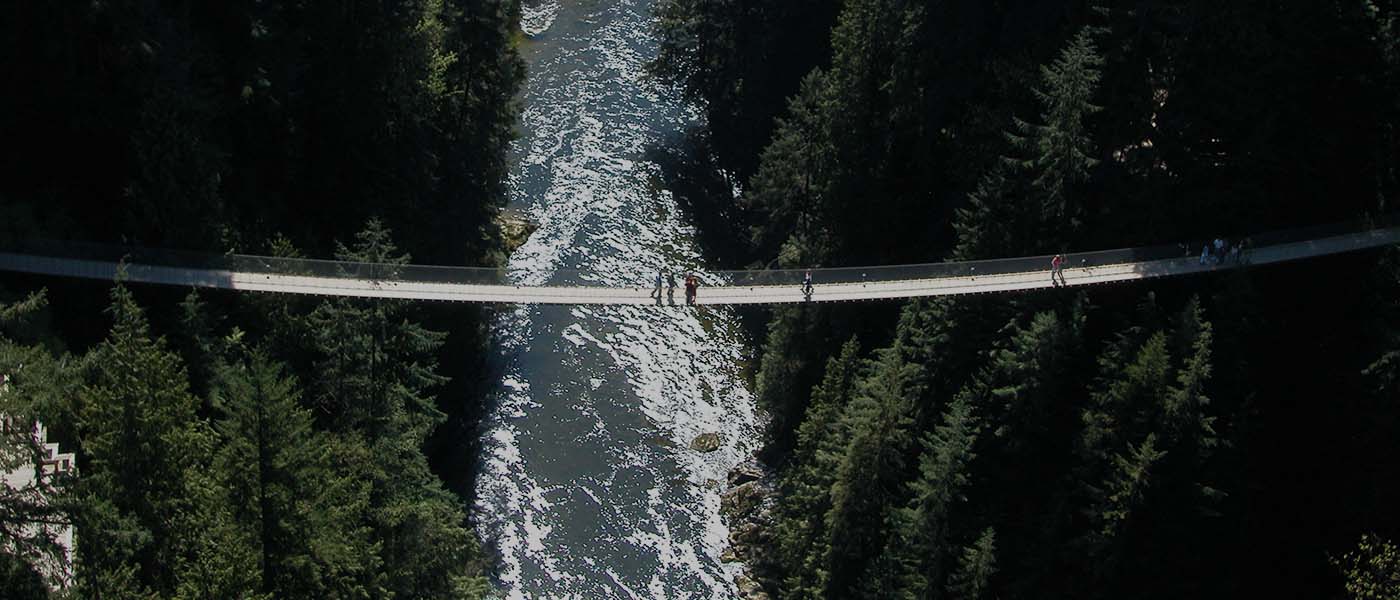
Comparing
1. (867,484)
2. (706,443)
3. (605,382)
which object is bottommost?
(867,484)

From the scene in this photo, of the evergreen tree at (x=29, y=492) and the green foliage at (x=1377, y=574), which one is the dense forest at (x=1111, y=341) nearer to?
the green foliage at (x=1377, y=574)

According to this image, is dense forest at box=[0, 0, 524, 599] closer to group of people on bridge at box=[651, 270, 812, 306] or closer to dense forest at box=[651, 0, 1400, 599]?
group of people on bridge at box=[651, 270, 812, 306]

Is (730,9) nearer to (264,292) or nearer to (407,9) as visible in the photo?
(407,9)

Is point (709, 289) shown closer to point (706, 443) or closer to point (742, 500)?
point (706, 443)

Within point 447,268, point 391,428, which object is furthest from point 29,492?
point 447,268

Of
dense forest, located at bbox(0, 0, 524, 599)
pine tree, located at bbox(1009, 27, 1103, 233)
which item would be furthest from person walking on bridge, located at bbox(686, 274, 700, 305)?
pine tree, located at bbox(1009, 27, 1103, 233)

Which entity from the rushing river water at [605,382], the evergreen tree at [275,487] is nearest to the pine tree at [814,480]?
the rushing river water at [605,382]
